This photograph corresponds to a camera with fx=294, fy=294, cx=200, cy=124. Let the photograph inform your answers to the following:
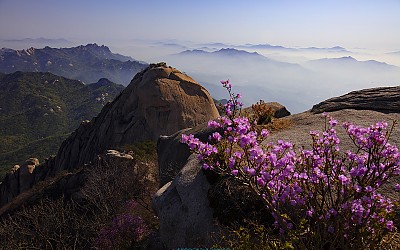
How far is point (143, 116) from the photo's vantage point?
55.2 meters

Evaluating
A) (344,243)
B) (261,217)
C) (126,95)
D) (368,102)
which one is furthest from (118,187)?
(126,95)

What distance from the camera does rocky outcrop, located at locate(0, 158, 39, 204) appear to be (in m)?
59.6

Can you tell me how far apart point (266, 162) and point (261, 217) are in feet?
15.7

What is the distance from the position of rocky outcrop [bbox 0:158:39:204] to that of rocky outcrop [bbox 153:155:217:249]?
5710cm

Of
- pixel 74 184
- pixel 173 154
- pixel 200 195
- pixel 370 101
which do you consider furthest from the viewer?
pixel 74 184

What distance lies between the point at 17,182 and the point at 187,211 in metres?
62.0

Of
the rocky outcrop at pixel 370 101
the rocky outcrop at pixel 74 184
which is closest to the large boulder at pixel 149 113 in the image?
the rocky outcrop at pixel 74 184

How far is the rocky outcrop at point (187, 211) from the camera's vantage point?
1152 centimetres

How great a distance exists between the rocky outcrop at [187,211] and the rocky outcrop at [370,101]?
1070 cm

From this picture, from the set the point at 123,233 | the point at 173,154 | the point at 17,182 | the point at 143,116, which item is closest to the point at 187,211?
the point at 123,233

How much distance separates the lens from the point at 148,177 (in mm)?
28172

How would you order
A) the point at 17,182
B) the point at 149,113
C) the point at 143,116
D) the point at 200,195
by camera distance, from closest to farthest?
the point at 200,195, the point at 149,113, the point at 143,116, the point at 17,182

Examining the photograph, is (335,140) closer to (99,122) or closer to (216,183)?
(216,183)

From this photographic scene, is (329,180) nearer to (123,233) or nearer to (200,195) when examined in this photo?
(200,195)
